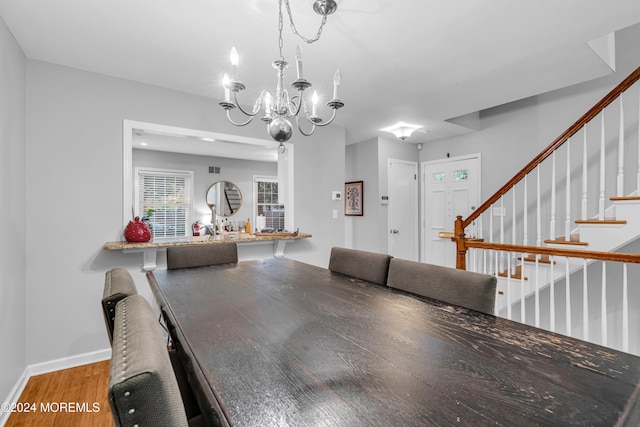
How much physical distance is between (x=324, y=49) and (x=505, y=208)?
3.19 metres

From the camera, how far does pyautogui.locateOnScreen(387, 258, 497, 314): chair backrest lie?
123cm

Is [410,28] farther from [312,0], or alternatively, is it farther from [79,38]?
[79,38]

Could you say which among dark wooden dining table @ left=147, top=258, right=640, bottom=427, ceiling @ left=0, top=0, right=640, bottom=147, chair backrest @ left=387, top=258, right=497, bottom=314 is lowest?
dark wooden dining table @ left=147, top=258, right=640, bottom=427

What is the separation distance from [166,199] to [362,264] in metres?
4.76

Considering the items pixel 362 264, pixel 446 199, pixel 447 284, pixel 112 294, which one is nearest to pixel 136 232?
pixel 112 294

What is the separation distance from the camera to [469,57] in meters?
2.37

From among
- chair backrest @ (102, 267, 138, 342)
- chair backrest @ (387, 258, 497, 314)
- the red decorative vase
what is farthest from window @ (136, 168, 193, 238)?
chair backrest @ (387, 258, 497, 314)

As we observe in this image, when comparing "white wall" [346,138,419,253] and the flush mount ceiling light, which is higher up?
the flush mount ceiling light

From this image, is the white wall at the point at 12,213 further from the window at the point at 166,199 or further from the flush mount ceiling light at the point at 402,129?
the flush mount ceiling light at the point at 402,129

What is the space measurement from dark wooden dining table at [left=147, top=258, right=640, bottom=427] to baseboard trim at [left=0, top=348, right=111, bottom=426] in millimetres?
1717

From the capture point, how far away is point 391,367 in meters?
0.79

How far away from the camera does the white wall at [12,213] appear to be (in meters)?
1.85

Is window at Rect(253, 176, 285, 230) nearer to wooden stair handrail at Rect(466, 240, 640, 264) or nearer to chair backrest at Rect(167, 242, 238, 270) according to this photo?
chair backrest at Rect(167, 242, 238, 270)

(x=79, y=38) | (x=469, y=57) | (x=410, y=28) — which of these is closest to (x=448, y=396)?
(x=410, y=28)
